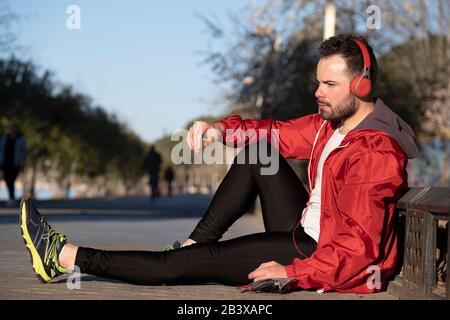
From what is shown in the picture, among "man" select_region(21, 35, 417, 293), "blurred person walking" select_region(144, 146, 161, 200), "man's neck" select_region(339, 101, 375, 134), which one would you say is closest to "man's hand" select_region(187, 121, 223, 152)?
"man" select_region(21, 35, 417, 293)

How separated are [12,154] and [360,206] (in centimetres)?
1889

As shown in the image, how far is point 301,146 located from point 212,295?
1.15m

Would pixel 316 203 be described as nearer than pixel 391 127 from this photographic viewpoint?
No

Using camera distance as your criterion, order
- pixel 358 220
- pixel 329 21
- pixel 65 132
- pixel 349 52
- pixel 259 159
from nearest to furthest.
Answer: pixel 358 220 < pixel 349 52 < pixel 259 159 < pixel 329 21 < pixel 65 132

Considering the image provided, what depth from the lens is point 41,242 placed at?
5.45 metres

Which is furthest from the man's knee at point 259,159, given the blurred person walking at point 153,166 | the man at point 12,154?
the blurred person walking at point 153,166

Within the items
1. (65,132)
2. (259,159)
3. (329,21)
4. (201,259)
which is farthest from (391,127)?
(65,132)

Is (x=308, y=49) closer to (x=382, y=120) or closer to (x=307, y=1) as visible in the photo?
(x=307, y=1)

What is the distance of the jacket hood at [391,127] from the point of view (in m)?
5.16

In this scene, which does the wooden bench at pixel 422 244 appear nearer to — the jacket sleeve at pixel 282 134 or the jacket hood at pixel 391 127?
the jacket hood at pixel 391 127

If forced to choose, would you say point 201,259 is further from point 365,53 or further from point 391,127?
point 365,53

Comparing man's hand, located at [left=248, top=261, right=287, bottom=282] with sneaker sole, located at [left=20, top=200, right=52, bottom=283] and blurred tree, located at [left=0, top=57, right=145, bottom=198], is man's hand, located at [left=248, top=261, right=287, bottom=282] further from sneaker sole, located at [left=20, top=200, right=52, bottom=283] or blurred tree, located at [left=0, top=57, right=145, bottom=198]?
blurred tree, located at [left=0, top=57, right=145, bottom=198]
